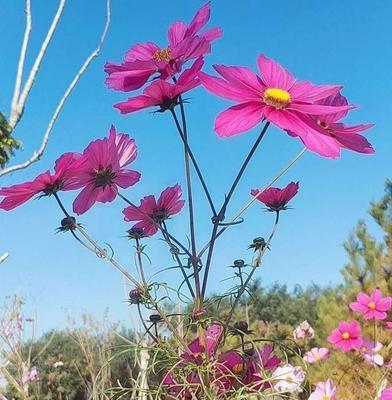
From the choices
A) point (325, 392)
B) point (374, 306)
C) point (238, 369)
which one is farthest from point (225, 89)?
point (374, 306)

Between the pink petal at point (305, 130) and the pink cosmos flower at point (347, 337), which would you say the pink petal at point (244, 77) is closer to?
the pink petal at point (305, 130)

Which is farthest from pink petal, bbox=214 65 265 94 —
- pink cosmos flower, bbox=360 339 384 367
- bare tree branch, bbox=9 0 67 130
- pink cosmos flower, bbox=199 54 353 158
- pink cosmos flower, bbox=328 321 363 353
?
bare tree branch, bbox=9 0 67 130

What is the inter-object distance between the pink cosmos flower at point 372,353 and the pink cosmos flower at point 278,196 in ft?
5.94

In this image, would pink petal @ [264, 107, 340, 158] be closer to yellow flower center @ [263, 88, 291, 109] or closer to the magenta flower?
yellow flower center @ [263, 88, 291, 109]

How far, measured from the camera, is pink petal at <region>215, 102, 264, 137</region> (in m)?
0.59

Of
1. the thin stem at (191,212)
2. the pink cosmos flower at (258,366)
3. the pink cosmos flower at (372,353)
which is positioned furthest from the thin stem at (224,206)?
the pink cosmos flower at (372,353)

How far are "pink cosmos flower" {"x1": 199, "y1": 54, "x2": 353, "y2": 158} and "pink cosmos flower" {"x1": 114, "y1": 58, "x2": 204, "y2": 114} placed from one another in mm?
38

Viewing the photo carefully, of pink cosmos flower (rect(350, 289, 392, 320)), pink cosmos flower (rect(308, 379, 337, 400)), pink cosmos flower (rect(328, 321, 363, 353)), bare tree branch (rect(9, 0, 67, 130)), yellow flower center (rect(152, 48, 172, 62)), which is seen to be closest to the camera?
yellow flower center (rect(152, 48, 172, 62))

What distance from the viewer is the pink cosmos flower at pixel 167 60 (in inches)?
26.3

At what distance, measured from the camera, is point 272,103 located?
644mm

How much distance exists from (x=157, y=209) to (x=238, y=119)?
240 mm

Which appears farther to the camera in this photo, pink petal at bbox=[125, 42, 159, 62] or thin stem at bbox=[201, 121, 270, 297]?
pink petal at bbox=[125, 42, 159, 62]

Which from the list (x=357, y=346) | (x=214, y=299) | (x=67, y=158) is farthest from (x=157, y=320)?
(x=357, y=346)

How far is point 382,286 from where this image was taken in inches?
197
